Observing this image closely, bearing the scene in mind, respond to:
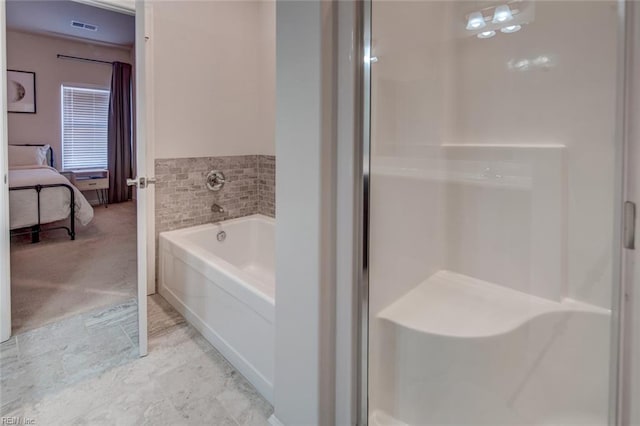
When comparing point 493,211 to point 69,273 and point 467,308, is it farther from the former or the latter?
point 69,273

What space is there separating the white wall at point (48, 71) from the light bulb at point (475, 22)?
616 centimetres

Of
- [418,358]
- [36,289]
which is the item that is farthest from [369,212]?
[36,289]

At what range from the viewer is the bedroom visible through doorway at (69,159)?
2992mm

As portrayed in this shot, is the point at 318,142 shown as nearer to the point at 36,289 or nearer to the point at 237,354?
the point at 237,354

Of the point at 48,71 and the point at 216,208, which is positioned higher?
the point at 48,71

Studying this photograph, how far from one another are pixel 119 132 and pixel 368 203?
20.9ft

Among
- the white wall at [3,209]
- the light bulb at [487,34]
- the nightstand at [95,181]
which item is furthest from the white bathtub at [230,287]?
the nightstand at [95,181]

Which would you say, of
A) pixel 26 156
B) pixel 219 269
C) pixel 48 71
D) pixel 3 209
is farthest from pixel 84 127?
pixel 219 269

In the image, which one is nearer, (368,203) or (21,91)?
(368,203)

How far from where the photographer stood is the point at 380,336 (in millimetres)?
1479

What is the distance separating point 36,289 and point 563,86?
12.2ft

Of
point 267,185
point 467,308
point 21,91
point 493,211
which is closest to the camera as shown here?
point 467,308

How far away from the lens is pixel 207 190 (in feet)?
9.98

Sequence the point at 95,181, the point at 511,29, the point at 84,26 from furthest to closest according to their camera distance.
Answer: the point at 95,181, the point at 84,26, the point at 511,29
